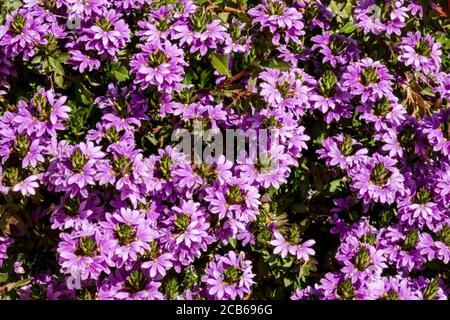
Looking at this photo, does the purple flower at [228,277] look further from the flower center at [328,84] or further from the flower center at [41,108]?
the flower center at [41,108]

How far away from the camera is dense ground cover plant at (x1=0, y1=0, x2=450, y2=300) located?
243 cm

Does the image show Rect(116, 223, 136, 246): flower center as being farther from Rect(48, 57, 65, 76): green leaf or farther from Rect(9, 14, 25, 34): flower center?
Rect(9, 14, 25, 34): flower center

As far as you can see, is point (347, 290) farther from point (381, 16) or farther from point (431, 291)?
point (381, 16)

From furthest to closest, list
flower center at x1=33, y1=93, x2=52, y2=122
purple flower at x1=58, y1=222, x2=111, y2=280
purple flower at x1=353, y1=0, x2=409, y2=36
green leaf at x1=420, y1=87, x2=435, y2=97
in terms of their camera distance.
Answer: green leaf at x1=420, y1=87, x2=435, y2=97 < purple flower at x1=353, y1=0, x2=409, y2=36 < flower center at x1=33, y1=93, x2=52, y2=122 < purple flower at x1=58, y1=222, x2=111, y2=280

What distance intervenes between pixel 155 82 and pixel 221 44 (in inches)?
16.4

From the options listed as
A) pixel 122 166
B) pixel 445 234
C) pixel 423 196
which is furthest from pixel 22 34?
pixel 445 234

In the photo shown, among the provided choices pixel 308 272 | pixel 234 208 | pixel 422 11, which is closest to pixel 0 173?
pixel 234 208

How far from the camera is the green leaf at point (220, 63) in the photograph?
262cm

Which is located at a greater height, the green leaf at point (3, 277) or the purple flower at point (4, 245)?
the purple flower at point (4, 245)

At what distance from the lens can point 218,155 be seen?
2643 mm

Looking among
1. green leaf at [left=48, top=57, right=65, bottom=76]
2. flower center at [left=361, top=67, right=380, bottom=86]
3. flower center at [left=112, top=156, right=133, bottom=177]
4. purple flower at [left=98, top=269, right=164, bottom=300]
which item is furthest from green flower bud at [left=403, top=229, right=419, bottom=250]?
green leaf at [left=48, top=57, right=65, bottom=76]

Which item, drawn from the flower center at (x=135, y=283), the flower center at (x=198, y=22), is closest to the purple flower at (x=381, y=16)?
the flower center at (x=198, y=22)

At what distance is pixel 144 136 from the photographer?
275 centimetres

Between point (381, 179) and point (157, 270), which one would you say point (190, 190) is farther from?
point (381, 179)
